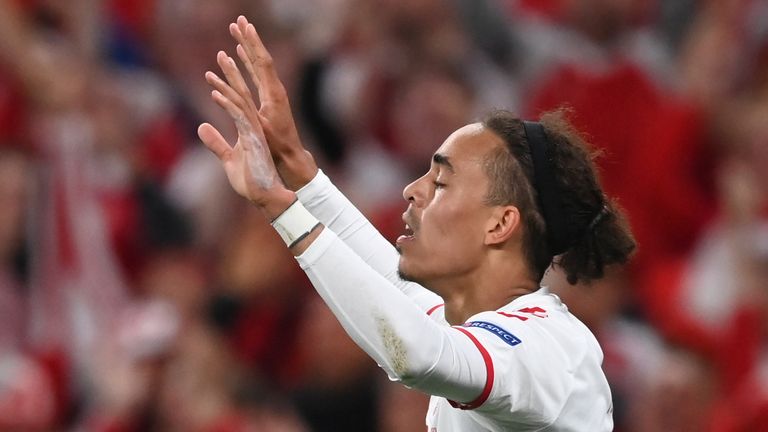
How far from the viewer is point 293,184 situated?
3676 mm

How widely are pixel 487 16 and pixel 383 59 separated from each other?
1.80ft

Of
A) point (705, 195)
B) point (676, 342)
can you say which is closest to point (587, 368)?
point (676, 342)

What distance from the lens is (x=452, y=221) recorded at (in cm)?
334

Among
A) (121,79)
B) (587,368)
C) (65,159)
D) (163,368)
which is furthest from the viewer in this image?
(121,79)

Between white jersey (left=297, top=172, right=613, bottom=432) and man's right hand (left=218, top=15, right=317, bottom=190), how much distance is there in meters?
0.46

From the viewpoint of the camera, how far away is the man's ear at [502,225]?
3.32 m

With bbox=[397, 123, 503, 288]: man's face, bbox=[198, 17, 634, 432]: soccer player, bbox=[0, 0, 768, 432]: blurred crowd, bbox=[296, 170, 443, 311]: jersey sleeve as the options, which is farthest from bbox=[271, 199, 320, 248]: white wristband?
bbox=[0, 0, 768, 432]: blurred crowd

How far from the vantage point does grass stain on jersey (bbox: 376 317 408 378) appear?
9.18 ft

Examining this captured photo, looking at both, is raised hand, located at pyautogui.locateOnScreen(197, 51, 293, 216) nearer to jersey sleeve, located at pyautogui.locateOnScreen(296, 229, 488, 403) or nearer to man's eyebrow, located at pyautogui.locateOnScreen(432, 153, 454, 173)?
jersey sleeve, located at pyautogui.locateOnScreen(296, 229, 488, 403)

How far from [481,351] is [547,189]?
23.6 inches

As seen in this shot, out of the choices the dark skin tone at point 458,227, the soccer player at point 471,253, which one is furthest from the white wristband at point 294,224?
the dark skin tone at point 458,227

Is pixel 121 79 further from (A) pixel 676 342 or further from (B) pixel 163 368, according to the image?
(A) pixel 676 342

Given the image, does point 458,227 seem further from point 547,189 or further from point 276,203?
point 276,203

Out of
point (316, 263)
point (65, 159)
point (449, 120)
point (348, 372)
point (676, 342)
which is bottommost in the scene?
point (676, 342)
